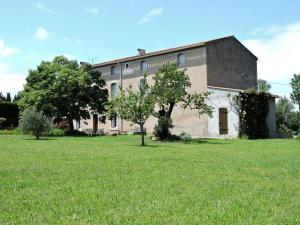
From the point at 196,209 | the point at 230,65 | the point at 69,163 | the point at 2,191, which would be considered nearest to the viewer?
the point at 196,209

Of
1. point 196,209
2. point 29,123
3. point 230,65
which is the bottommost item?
point 196,209

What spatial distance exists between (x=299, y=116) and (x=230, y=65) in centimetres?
1037

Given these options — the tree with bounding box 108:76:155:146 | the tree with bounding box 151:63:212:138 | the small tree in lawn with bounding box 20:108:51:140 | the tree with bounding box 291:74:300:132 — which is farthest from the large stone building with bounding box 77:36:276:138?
the small tree in lawn with bounding box 20:108:51:140

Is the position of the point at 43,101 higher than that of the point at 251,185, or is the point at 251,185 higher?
the point at 43,101

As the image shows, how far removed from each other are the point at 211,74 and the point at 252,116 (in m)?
5.53

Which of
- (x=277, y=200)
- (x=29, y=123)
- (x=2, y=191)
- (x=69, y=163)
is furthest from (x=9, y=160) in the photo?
(x=29, y=123)

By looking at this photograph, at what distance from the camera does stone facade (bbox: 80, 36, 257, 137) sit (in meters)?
36.9

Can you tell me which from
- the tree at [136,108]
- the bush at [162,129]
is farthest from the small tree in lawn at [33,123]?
the bush at [162,129]

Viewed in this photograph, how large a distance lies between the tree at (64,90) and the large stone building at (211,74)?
4.88 meters

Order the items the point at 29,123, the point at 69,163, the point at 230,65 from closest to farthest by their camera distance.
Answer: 1. the point at 69,163
2. the point at 29,123
3. the point at 230,65

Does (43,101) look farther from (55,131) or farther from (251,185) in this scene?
(251,185)

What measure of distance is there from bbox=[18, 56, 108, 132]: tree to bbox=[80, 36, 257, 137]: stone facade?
4.82m

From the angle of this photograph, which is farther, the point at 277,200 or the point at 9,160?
the point at 9,160

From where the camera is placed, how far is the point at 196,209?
22.1ft
